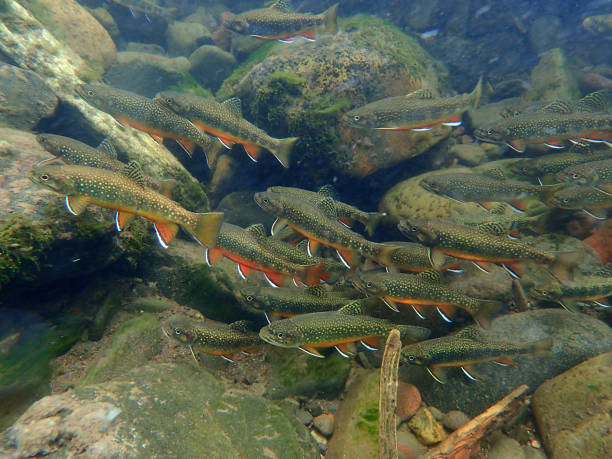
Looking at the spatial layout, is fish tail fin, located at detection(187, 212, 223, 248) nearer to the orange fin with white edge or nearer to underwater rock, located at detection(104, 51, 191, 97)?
the orange fin with white edge

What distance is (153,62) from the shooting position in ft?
33.5

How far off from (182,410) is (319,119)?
5.65 meters

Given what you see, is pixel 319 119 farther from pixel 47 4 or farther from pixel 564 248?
pixel 47 4

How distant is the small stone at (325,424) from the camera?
3.78m

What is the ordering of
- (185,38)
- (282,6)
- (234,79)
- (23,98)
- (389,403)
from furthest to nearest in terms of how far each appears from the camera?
(185,38)
(234,79)
(282,6)
(23,98)
(389,403)

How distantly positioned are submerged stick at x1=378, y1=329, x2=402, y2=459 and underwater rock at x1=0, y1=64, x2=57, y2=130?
7453 mm

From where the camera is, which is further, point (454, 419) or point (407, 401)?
point (407, 401)

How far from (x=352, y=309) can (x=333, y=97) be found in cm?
475

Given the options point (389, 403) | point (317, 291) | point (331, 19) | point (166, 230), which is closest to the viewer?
point (389, 403)

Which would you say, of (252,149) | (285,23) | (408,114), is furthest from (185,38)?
(408,114)

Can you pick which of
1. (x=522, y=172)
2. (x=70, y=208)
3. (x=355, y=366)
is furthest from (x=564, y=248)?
(x=70, y=208)

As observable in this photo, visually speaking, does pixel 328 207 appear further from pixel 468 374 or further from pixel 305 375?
pixel 468 374

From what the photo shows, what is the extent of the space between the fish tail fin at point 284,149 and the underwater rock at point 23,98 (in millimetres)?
4625

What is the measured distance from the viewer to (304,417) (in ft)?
12.6
